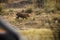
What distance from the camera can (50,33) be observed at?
8.13m

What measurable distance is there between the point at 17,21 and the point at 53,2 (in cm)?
319

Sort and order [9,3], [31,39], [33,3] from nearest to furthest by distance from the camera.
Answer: [31,39] < [33,3] < [9,3]

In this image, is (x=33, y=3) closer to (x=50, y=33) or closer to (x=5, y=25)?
(x=50, y=33)

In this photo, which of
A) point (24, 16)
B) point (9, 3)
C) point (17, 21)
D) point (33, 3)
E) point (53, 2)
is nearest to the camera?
point (17, 21)

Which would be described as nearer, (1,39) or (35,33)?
(1,39)

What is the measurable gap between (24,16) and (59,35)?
5.70 meters

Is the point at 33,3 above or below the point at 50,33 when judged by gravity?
below

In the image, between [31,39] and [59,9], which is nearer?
[31,39]

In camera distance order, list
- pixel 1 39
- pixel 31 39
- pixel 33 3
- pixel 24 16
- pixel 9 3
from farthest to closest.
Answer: pixel 9 3, pixel 33 3, pixel 24 16, pixel 31 39, pixel 1 39

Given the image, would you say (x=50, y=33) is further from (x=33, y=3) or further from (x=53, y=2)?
(x=33, y=3)

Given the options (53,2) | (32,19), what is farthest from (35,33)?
(53,2)

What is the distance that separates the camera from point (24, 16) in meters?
13.4

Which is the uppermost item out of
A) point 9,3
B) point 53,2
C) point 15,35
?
point 15,35

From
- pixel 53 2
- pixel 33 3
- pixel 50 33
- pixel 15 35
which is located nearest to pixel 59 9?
pixel 53 2
